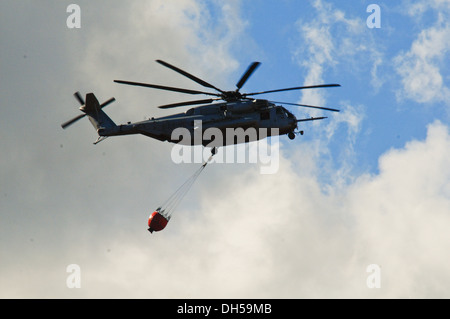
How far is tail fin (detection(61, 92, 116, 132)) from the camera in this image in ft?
145

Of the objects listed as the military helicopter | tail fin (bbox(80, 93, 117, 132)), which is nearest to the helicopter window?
the military helicopter

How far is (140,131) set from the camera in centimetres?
4244

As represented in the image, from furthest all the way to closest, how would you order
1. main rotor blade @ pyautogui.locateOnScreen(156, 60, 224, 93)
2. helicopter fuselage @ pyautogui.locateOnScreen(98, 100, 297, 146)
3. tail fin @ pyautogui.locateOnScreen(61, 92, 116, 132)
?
tail fin @ pyautogui.locateOnScreen(61, 92, 116, 132), helicopter fuselage @ pyautogui.locateOnScreen(98, 100, 297, 146), main rotor blade @ pyautogui.locateOnScreen(156, 60, 224, 93)

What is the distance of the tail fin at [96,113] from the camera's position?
44281 mm

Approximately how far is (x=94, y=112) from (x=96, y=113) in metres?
0.24

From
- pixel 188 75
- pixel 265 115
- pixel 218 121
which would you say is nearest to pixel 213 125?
pixel 218 121

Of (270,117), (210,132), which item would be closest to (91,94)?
(210,132)

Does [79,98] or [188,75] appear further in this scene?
[79,98]

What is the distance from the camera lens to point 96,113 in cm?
4494

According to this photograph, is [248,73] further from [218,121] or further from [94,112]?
[94,112]

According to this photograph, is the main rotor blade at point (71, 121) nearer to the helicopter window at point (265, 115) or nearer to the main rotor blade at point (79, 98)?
the main rotor blade at point (79, 98)

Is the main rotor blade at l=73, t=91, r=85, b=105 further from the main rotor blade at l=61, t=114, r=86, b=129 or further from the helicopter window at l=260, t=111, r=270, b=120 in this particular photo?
the helicopter window at l=260, t=111, r=270, b=120
